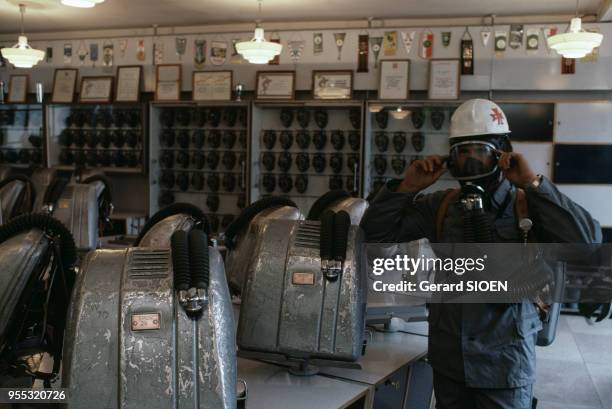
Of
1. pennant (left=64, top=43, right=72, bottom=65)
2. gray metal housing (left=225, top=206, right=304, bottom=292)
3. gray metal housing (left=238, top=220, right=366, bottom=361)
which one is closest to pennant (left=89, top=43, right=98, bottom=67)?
pennant (left=64, top=43, right=72, bottom=65)

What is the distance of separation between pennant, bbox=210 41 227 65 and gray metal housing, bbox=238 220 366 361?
23.3ft

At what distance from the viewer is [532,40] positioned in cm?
782

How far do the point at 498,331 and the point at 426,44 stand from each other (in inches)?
261

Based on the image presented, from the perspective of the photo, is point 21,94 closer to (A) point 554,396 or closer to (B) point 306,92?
(B) point 306,92

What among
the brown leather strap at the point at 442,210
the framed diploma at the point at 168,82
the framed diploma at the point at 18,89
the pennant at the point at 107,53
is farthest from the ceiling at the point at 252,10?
the brown leather strap at the point at 442,210

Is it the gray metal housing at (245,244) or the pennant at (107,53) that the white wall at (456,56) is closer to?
the pennant at (107,53)

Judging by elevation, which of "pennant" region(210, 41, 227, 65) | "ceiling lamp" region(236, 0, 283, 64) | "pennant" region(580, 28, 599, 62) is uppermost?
"pennant" region(210, 41, 227, 65)

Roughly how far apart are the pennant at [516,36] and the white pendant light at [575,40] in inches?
67.3

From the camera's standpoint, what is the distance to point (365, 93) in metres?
8.39

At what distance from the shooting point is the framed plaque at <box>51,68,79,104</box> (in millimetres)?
9719

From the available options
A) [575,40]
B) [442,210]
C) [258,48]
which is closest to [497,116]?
[442,210]

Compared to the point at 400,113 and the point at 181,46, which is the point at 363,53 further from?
the point at 181,46

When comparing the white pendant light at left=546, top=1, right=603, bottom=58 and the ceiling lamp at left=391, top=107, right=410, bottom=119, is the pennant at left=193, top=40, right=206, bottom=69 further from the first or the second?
the white pendant light at left=546, top=1, right=603, bottom=58

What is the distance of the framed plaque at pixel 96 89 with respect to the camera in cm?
946
